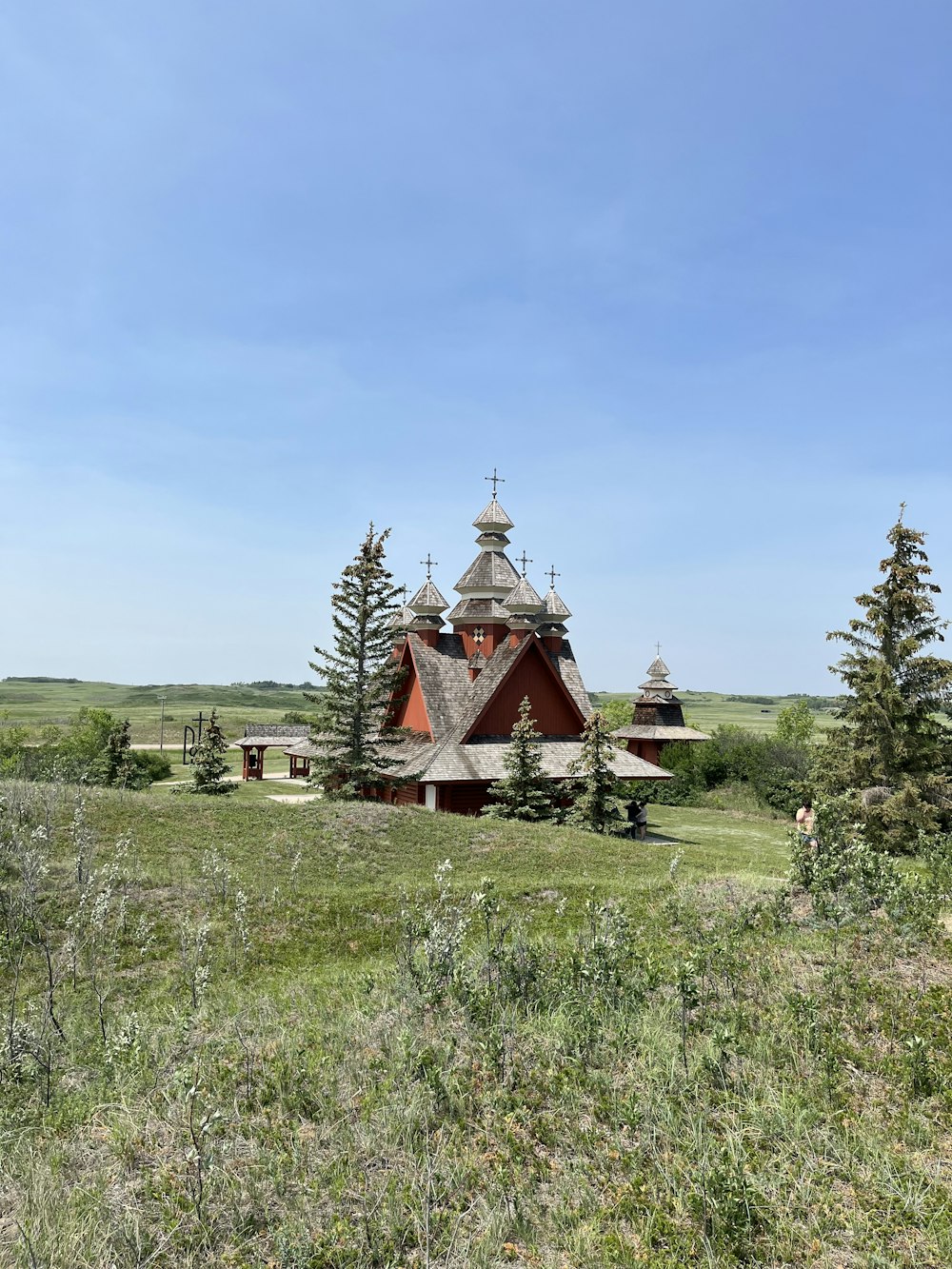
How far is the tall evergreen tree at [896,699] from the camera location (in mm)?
19797

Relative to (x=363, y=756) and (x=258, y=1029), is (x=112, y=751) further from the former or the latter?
(x=258, y=1029)

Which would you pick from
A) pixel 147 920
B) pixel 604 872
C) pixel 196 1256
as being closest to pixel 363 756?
pixel 604 872

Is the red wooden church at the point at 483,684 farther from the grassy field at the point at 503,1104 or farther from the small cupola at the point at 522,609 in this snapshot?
the grassy field at the point at 503,1104

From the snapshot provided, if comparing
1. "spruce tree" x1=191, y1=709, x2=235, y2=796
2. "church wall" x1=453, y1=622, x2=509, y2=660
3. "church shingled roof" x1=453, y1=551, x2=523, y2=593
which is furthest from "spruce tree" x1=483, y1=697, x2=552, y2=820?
"spruce tree" x1=191, y1=709, x2=235, y2=796

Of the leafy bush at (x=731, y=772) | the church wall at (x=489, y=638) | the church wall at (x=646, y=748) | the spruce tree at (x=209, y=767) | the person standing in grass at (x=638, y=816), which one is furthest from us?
the church wall at (x=646, y=748)

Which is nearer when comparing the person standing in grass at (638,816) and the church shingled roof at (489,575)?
the person standing in grass at (638,816)

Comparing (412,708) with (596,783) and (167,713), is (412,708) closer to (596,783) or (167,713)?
(596,783)

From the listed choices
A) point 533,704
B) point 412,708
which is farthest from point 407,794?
point 533,704

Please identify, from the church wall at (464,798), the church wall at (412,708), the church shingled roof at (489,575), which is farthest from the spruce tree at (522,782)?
the church shingled roof at (489,575)

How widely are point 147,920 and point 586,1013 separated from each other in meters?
7.59

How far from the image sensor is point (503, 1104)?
4941 mm

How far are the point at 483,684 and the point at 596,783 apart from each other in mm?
6260

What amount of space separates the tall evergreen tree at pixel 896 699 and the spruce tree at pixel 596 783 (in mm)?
6032

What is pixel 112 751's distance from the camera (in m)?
35.9
